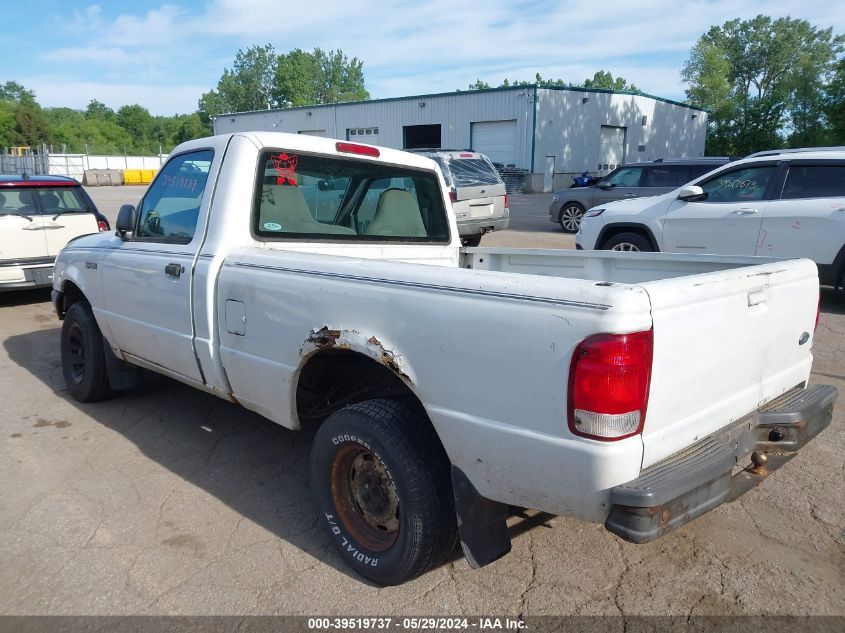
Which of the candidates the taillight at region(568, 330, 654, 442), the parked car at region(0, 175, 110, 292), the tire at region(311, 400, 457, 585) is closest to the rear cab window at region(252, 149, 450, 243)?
the tire at region(311, 400, 457, 585)

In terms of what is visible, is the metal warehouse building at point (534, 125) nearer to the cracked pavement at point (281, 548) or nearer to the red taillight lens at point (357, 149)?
the red taillight lens at point (357, 149)

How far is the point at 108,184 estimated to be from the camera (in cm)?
4403

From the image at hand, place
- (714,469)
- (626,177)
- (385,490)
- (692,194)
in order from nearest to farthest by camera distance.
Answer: (714,469) → (385,490) → (692,194) → (626,177)

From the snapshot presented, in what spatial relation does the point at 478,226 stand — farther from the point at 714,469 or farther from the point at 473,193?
the point at 714,469

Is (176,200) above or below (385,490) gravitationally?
above

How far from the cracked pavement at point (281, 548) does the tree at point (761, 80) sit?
5051 centimetres

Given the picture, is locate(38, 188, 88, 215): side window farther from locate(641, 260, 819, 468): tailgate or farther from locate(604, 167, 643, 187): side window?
locate(604, 167, 643, 187): side window

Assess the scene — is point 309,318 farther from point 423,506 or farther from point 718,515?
point 718,515

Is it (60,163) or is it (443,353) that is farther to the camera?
(60,163)

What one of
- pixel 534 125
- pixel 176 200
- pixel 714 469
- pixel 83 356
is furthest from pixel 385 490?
pixel 534 125

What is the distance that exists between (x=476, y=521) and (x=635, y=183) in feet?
42.5

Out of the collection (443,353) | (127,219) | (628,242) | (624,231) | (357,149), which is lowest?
(628,242)

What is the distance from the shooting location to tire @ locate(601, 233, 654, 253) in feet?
28.7

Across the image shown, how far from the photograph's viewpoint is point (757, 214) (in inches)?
306
